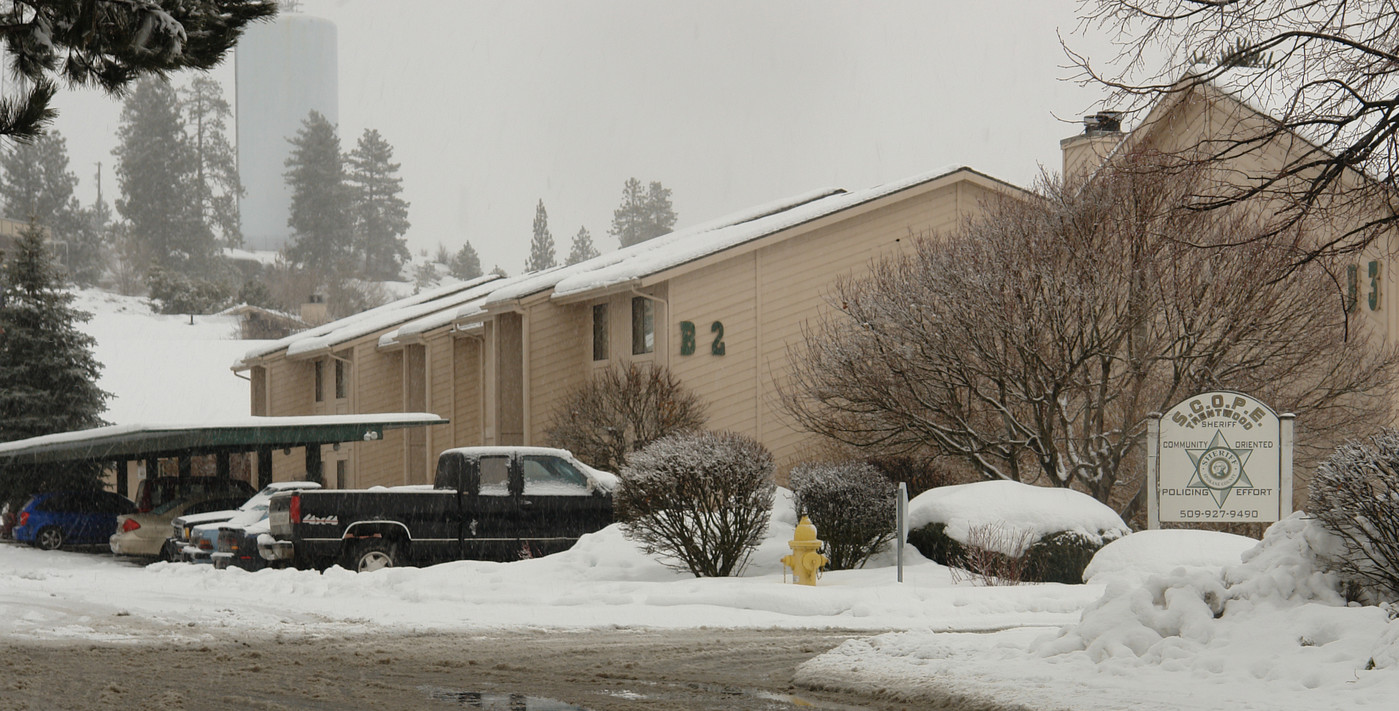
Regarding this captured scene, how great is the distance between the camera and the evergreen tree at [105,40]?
31.6 ft

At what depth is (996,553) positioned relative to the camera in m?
15.6

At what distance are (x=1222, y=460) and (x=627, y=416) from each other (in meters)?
13.0

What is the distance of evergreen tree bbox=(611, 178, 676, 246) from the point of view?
11412cm

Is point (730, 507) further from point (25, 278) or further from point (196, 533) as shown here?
point (25, 278)

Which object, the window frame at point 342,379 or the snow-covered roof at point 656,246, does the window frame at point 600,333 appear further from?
the window frame at point 342,379

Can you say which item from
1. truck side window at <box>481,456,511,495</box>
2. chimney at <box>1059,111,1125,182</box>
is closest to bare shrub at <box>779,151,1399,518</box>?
chimney at <box>1059,111,1125,182</box>

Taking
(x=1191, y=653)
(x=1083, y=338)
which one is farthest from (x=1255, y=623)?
(x=1083, y=338)

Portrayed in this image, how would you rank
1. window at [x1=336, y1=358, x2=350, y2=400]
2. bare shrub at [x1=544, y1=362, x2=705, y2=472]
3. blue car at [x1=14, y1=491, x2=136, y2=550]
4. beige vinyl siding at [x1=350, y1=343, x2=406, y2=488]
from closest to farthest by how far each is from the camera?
bare shrub at [x1=544, y1=362, x2=705, y2=472]
blue car at [x1=14, y1=491, x2=136, y2=550]
beige vinyl siding at [x1=350, y1=343, x2=406, y2=488]
window at [x1=336, y1=358, x2=350, y2=400]

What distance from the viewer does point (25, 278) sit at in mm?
41938

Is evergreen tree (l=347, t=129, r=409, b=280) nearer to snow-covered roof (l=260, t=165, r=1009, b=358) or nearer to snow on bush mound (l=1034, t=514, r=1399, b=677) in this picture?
snow-covered roof (l=260, t=165, r=1009, b=358)

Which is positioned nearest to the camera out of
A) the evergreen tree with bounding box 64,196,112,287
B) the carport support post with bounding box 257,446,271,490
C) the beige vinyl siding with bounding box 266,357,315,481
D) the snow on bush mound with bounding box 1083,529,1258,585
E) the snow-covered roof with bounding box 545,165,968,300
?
the snow on bush mound with bounding box 1083,529,1258,585

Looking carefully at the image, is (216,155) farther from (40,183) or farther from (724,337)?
(724,337)

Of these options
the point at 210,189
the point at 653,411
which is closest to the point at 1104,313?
the point at 653,411

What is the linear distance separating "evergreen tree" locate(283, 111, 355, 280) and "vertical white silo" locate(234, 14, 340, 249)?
29.3 metres
